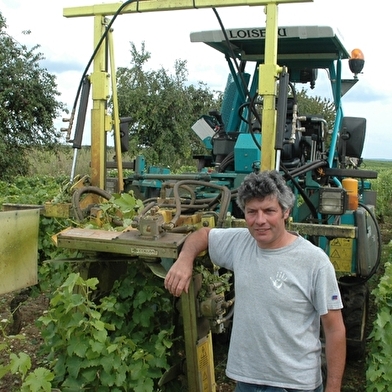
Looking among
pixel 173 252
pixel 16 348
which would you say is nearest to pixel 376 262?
pixel 173 252

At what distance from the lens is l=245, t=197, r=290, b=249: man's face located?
2.62m

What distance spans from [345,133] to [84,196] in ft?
9.13

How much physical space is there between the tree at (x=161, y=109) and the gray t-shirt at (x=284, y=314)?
28.3 feet

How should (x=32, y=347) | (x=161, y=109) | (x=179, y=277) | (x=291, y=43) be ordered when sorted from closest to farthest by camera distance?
(x=179, y=277) → (x=32, y=347) → (x=291, y=43) → (x=161, y=109)

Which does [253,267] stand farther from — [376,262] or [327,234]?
[376,262]

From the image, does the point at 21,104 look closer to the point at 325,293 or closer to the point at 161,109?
the point at 161,109

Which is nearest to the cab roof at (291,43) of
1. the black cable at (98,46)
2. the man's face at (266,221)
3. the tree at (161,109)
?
the black cable at (98,46)

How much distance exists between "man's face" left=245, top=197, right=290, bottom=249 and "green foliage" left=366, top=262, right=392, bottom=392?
1.26m

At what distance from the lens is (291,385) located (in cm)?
255

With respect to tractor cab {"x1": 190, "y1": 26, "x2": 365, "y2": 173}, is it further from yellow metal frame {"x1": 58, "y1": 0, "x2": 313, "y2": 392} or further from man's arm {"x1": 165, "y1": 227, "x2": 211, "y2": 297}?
man's arm {"x1": 165, "y1": 227, "x2": 211, "y2": 297}

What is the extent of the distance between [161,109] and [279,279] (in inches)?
493

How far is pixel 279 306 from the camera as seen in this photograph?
8.46 ft

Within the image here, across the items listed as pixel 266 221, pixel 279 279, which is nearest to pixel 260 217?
pixel 266 221

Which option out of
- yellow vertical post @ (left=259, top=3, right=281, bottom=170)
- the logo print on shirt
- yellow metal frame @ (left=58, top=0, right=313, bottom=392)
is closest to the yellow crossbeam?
yellow metal frame @ (left=58, top=0, right=313, bottom=392)
